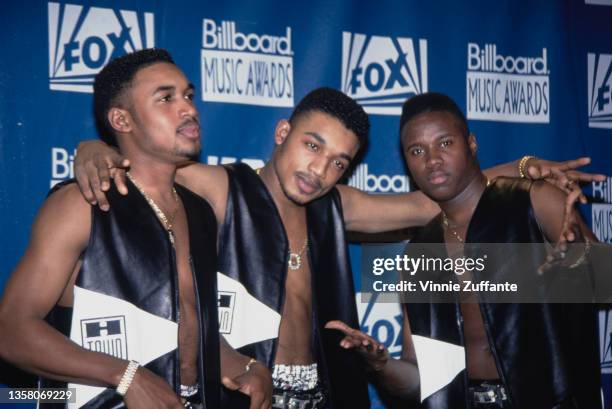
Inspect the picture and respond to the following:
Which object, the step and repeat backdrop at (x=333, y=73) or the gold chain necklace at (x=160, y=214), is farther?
the step and repeat backdrop at (x=333, y=73)

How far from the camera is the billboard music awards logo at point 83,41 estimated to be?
341 centimetres

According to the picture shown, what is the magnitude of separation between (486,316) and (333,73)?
5.28ft

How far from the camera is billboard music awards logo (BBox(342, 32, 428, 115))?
3.88 m

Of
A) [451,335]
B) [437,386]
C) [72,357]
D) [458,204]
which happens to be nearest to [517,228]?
[458,204]

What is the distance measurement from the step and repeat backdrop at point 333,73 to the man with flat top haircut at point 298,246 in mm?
592

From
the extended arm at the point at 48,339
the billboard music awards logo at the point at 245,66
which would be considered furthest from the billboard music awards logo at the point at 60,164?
the extended arm at the point at 48,339

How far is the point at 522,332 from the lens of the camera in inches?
119

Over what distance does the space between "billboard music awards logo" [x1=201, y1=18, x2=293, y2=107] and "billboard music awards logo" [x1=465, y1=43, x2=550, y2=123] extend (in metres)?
1.14

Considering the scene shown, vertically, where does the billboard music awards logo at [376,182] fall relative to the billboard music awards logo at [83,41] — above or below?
below

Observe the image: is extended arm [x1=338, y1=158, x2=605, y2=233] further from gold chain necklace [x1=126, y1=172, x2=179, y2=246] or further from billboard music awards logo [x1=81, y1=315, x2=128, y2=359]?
billboard music awards logo [x1=81, y1=315, x2=128, y2=359]

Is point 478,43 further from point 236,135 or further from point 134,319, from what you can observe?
point 134,319

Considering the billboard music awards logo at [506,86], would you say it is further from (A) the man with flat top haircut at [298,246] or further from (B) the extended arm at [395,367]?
(B) the extended arm at [395,367]

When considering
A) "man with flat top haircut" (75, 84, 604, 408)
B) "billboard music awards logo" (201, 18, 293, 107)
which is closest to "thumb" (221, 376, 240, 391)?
"man with flat top haircut" (75, 84, 604, 408)

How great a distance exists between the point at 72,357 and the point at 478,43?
3.00 meters
